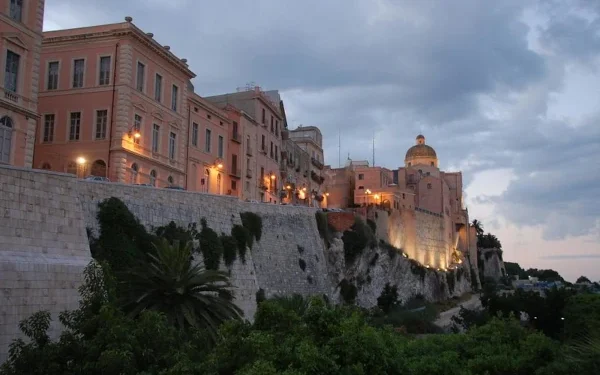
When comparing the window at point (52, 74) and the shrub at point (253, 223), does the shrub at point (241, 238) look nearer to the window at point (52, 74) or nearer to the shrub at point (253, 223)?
the shrub at point (253, 223)

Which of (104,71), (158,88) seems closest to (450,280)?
(158,88)

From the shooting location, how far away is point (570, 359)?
1559 centimetres

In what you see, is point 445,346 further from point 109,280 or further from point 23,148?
point 23,148

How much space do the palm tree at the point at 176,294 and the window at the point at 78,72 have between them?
19288 mm

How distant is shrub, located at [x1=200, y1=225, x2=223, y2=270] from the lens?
29.2 meters

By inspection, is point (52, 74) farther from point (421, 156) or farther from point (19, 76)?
point (421, 156)

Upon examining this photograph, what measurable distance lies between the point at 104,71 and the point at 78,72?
5.59 ft

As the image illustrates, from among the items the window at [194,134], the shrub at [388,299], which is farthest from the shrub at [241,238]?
the shrub at [388,299]

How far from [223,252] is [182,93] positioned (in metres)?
14.5

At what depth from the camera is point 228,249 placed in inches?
1213

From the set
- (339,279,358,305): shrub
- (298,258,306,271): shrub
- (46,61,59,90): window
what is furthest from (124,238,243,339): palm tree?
(339,279,358,305): shrub

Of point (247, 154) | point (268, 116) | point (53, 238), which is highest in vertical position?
point (268, 116)

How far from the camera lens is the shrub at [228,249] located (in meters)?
30.6

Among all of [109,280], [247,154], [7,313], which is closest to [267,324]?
[109,280]
